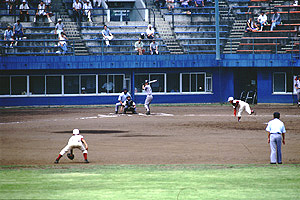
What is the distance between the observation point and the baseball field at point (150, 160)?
43.4ft

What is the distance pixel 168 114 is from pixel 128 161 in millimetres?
16059

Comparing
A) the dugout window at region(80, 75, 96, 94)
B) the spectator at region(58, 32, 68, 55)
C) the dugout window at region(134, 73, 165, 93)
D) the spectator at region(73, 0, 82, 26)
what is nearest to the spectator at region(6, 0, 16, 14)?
the spectator at region(73, 0, 82, 26)

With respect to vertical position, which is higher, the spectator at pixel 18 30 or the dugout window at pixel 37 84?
the spectator at pixel 18 30

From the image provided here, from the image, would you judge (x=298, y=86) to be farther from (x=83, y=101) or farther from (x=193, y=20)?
(x=83, y=101)

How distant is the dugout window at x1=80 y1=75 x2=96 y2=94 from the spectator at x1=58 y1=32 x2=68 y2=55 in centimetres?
256

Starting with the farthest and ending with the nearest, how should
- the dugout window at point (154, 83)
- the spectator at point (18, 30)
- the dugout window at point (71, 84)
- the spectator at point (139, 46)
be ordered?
the dugout window at point (154, 83) → the dugout window at point (71, 84) → the spectator at point (139, 46) → the spectator at point (18, 30)

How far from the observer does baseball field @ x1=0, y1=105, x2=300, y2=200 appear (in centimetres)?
1324

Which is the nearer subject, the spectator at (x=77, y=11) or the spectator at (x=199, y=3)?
the spectator at (x=77, y=11)

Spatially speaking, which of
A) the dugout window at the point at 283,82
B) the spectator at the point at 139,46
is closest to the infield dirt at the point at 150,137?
the dugout window at the point at 283,82

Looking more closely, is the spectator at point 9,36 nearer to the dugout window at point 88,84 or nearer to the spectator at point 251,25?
the dugout window at point 88,84

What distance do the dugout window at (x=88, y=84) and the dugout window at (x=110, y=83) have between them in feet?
1.50

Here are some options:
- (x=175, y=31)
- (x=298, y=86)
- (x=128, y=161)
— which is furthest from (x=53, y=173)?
(x=175, y=31)

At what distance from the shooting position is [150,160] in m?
18.0

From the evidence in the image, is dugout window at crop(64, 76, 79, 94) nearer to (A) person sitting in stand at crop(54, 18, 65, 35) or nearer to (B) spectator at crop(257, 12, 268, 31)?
(A) person sitting in stand at crop(54, 18, 65, 35)
